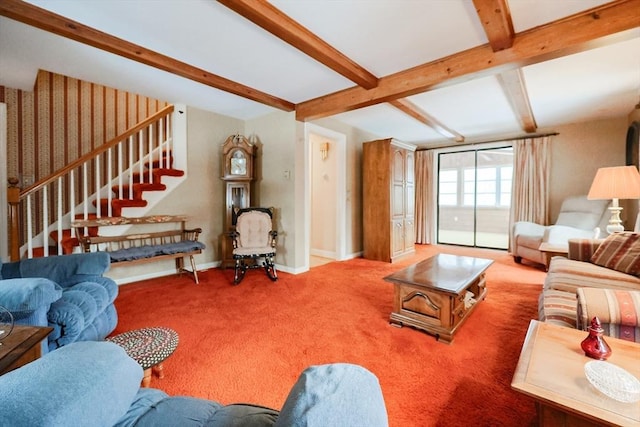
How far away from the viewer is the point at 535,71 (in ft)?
9.18

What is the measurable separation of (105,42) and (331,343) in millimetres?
2887

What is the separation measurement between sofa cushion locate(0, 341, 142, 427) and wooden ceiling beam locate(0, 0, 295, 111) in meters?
2.36

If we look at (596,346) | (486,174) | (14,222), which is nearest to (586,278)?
(596,346)

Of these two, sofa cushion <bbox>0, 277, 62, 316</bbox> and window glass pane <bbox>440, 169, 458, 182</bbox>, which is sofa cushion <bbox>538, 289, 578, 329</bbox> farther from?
window glass pane <bbox>440, 169, 458, 182</bbox>

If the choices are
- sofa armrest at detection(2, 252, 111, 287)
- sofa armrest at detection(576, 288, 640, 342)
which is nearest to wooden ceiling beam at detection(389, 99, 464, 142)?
sofa armrest at detection(576, 288, 640, 342)

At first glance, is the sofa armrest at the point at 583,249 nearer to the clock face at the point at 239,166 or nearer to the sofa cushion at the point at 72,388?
the sofa cushion at the point at 72,388

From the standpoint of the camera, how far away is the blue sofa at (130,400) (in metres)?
0.48

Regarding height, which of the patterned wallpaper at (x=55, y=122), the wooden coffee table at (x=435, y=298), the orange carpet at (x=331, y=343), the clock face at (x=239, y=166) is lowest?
the orange carpet at (x=331, y=343)

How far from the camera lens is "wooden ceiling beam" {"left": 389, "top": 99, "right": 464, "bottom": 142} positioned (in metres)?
3.55

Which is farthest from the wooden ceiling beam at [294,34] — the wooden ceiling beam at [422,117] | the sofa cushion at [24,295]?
the sofa cushion at [24,295]

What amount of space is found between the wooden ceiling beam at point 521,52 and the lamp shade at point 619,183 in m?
1.27

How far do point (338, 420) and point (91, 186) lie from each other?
184 inches

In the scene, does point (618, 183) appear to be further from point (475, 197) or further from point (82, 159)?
point (82, 159)

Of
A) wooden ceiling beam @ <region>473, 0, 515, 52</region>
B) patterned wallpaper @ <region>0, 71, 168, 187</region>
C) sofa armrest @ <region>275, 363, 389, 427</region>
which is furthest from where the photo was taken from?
patterned wallpaper @ <region>0, 71, 168, 187</region>
